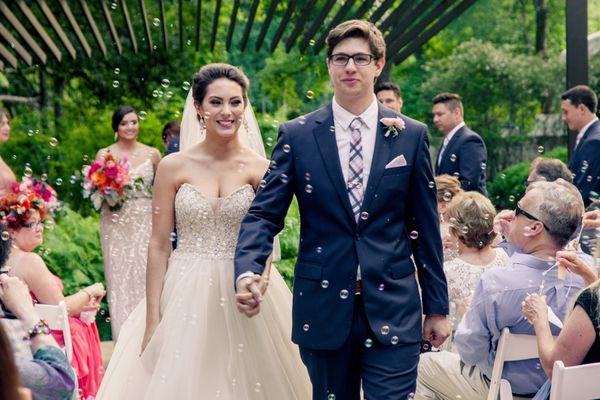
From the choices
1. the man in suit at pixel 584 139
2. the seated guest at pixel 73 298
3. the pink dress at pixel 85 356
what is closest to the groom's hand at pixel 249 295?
the seated guest at pixel 73 298

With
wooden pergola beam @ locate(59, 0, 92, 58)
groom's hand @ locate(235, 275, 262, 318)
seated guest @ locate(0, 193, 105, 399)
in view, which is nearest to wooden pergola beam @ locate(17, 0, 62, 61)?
wooden pergola beam @ locate(59, 0, 92, 58)

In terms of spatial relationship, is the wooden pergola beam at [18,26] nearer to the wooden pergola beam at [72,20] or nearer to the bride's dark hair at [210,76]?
the wooden pergola beam at [72,20]

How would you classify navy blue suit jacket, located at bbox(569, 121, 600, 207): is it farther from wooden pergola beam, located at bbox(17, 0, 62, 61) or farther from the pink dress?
wooden pergola beam, located at bbox(17, 0, 62, 61)

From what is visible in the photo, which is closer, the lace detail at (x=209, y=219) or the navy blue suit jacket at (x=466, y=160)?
the lace detail at (x=209, y=219)

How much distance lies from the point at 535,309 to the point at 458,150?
4.31 m

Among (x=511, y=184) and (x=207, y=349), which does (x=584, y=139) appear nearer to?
(x=207, y=349)

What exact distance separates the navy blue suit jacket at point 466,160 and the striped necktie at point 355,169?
3.94 m

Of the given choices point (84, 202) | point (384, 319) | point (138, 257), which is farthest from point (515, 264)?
point (84, 202)

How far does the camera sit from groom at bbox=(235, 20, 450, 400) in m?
3.94

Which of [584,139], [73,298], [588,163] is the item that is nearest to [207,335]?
[73,298]

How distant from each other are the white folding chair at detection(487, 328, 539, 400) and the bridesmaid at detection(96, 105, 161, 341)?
5.47 metres

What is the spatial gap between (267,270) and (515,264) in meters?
1.06

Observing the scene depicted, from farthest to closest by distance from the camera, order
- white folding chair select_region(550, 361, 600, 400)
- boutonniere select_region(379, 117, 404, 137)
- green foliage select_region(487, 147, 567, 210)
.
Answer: green foliage select_region(487, 147, 567, 210), boutonniere select_region(379, 117, 404, 137), white folding chair select_region(550, 361, 600, 400)

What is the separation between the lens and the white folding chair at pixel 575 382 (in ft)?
10.9
